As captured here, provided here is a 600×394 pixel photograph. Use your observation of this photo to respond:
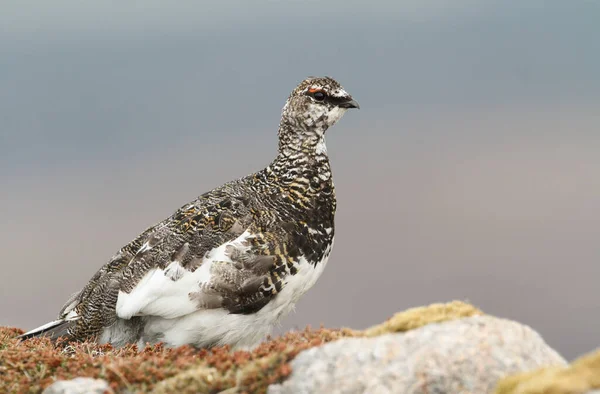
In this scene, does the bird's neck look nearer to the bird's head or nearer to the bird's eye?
the bird's head

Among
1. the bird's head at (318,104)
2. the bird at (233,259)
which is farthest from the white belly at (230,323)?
the bird's head at (318,104)

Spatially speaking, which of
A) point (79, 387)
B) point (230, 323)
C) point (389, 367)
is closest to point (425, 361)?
point (389, 367)

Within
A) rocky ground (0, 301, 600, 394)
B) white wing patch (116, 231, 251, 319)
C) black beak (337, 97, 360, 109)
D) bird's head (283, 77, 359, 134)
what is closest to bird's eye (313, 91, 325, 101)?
bird's head (283, 77, 359, 134)

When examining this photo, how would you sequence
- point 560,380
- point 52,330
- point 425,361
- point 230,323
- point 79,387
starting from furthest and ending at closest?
point 52,330, point 230,323, point 79,387, point 425,361, point 560,380

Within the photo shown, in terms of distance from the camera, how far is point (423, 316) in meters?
5.78

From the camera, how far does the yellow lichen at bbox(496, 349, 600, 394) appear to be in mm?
4395

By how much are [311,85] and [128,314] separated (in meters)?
3.30

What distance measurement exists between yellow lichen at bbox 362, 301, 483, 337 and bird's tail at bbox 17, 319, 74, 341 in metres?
4.33

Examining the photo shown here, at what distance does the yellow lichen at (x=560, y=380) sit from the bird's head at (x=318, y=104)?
14.7 ft

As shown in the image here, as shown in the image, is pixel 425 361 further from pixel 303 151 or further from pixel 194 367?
pixel 303 151

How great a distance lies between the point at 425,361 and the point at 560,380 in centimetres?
89

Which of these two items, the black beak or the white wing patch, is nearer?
the white wing patch

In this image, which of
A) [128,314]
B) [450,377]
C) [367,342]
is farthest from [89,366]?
[450,377]

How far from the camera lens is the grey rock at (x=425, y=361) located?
16.2ft
